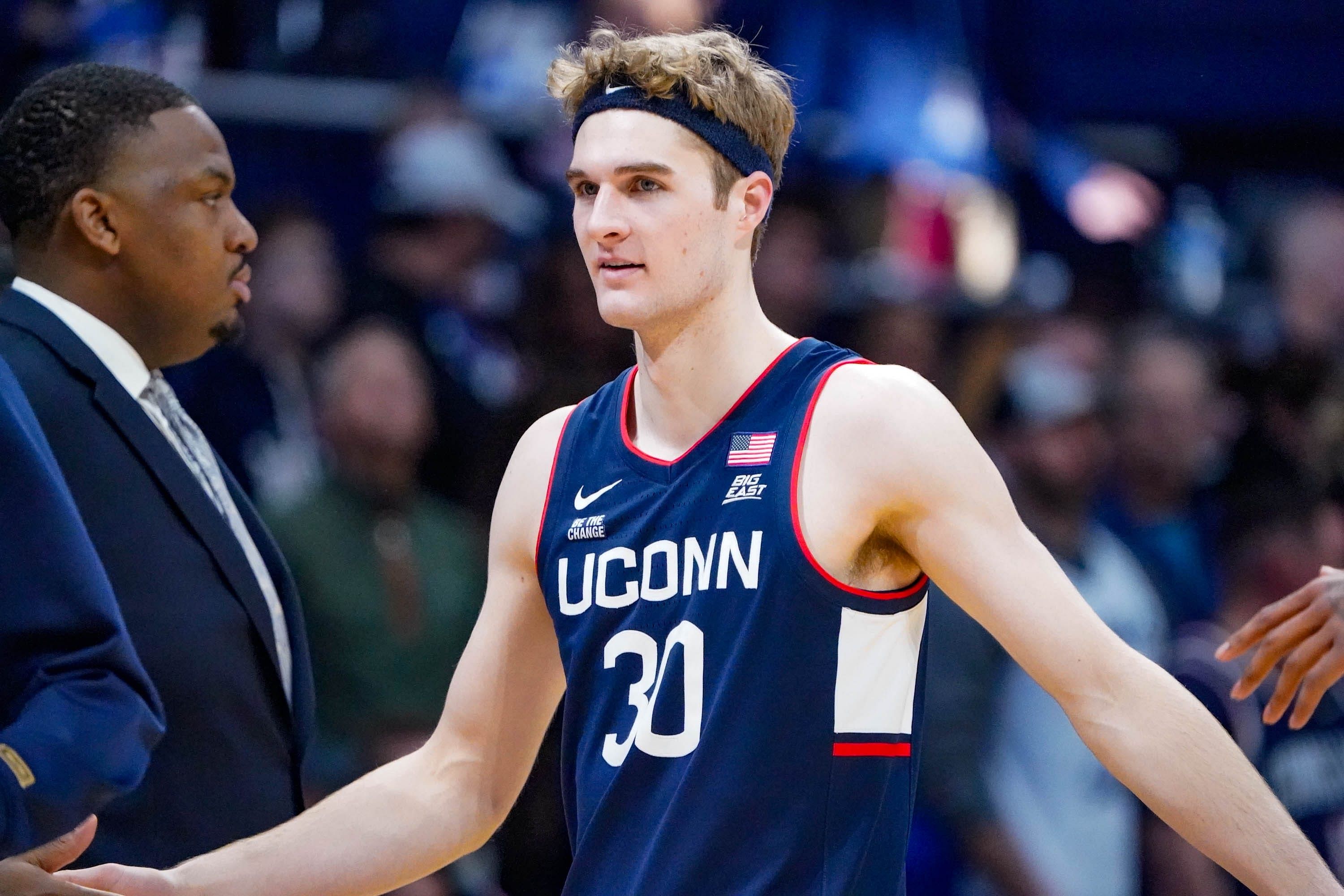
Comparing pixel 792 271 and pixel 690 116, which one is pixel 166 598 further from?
pixel 792 271

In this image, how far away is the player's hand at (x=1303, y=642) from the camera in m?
3.35

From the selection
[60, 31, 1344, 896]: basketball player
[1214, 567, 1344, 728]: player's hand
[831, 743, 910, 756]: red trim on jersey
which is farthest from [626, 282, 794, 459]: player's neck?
[1214, 567, 1344, 728]: player's hand

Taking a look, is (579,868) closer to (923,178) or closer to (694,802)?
(694,802)

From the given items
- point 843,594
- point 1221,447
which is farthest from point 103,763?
point 1221,447

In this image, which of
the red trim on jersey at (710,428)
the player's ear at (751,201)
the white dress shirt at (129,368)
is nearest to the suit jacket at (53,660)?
the white dress shirt at (129,368)

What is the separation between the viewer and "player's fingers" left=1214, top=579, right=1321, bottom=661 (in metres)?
3.35

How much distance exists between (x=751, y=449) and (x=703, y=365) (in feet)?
0.74

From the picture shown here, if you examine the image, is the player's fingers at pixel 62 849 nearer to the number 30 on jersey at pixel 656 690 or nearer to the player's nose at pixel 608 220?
the number 30 on jersey at pixel 656 690

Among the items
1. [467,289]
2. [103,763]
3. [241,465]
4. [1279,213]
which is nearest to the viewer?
[103,763]

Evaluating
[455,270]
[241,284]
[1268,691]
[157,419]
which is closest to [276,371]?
[455,270]

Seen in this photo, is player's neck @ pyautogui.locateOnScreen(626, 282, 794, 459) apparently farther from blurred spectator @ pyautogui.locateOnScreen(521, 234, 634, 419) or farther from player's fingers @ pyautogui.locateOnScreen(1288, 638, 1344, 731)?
blurred spectator @ pyautogui.locateOnScreen(521, 234, 634, 419)

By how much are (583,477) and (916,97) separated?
198 inches

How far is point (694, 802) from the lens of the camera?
3.07m

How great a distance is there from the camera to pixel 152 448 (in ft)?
11.5
